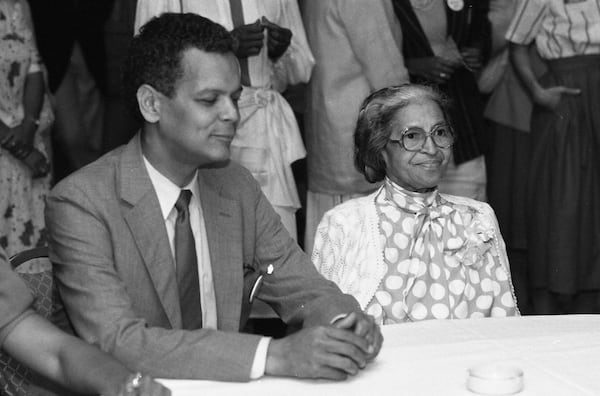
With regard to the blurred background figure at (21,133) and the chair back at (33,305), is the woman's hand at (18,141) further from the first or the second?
the chair back at (33,305)

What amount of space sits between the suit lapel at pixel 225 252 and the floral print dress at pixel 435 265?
0.52m

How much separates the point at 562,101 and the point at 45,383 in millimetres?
3060

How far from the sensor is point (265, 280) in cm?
266

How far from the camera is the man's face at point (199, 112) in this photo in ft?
8.44

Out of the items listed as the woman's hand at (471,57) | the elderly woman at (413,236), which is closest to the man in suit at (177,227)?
the elderly woman at (413,236)

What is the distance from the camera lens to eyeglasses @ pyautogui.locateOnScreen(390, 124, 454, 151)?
3.20 m

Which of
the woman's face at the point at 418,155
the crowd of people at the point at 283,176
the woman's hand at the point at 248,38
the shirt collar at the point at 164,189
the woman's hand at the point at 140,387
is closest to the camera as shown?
the woman's hand at the point at 140,387

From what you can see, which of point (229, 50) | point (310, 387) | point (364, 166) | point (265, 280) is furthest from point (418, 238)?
point (310, 387)

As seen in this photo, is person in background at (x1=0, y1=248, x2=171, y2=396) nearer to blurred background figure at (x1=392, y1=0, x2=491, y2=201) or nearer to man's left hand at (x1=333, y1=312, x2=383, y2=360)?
man's left hand at (x1=333, y1=312, x2=383, y2=360)

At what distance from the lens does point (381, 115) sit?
3.27 m

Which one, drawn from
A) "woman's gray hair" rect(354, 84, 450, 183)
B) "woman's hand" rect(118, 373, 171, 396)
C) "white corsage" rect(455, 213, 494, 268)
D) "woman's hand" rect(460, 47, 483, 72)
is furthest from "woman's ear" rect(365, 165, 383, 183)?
"woman's hand" rect(118, 373, 171, 396)

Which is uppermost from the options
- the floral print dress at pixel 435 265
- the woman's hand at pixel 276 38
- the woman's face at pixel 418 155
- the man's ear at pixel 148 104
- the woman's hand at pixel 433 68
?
the woman's hand at pixel 276 38

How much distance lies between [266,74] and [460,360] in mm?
2153

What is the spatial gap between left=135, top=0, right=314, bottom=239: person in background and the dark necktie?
140 centimetres
